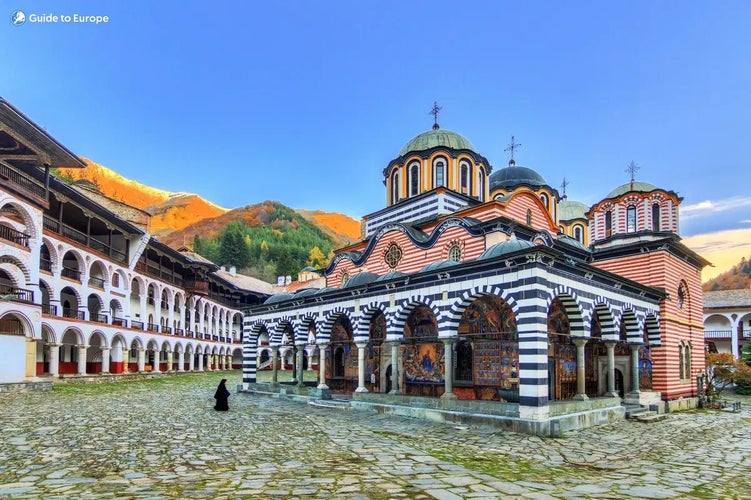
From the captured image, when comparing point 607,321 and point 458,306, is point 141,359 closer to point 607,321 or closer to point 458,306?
point 458,306

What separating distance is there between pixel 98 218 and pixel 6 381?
1125cm

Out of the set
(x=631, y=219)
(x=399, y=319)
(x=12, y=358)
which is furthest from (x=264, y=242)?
(x=399, y=319)

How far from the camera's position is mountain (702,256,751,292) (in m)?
67.9

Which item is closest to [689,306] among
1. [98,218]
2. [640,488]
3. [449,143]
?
[449,143]

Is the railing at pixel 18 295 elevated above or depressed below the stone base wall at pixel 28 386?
above

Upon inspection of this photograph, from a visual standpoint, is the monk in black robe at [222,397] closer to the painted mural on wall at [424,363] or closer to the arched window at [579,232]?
the painted mural on wall at [424,363]

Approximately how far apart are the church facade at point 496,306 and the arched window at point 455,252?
0.05 meters

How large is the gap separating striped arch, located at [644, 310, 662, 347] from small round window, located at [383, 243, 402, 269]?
8544 mm

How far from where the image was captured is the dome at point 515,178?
2667cm

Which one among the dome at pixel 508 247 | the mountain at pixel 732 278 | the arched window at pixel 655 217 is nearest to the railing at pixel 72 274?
the dome at pixel 508 247

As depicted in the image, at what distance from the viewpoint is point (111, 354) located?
3250 centimetres

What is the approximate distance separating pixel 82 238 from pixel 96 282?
103 inches

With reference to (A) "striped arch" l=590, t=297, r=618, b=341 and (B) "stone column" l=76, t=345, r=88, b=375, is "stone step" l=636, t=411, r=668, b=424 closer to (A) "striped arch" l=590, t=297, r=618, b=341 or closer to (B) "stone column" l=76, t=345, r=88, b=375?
(A) "striped arch" l=590, t=297, r=618, b=341

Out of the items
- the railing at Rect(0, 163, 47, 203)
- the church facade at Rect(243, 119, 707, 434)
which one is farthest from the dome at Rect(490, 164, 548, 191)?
the railing at Rect(0, 163, 47, 203)
